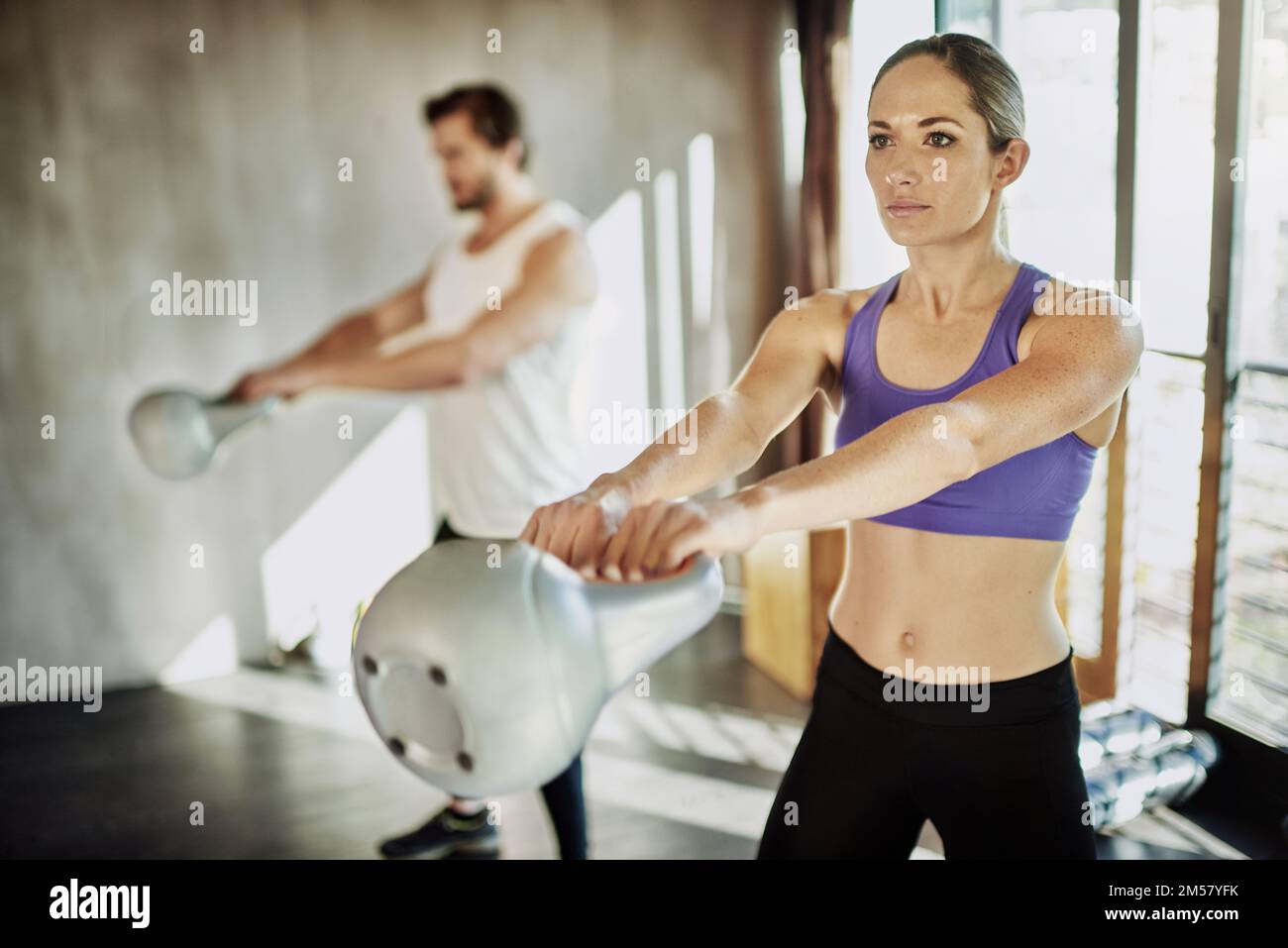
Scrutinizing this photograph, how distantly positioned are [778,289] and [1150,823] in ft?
8.40

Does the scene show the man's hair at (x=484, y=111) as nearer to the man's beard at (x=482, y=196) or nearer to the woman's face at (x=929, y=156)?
the man's beard at (x=482, y=196)

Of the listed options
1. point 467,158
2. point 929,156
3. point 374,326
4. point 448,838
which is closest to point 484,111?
point 467,158

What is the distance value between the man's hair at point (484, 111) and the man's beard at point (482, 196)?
74 millimetres

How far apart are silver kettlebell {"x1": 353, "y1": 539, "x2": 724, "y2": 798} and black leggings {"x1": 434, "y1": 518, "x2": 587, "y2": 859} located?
127 centimetres

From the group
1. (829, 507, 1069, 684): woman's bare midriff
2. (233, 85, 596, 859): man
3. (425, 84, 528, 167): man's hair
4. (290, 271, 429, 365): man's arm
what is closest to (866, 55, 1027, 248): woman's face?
(829, 507, 1069, 684): woman's bare midriff

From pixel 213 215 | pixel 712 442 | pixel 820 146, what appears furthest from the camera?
pixel 820 146

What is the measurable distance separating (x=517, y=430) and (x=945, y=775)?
1.15 m

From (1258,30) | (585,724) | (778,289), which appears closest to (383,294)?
(778,289)

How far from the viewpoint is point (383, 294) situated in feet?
14.1

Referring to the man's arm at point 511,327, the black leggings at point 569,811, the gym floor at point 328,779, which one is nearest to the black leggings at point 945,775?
the black leggings at point 569,811

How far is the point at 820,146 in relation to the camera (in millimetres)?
4172

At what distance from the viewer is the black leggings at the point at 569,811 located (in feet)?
7.20

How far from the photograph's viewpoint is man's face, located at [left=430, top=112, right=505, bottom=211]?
2426mm

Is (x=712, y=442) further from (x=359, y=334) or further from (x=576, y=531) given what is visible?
(x=359, y=334)
